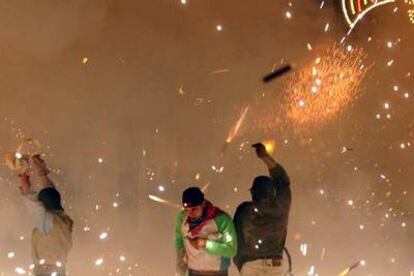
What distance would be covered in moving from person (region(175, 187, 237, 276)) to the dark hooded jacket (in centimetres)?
17

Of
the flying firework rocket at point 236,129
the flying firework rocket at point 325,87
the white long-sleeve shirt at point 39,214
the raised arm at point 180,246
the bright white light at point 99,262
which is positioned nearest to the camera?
the white long-sleeve shirt at point 39,214

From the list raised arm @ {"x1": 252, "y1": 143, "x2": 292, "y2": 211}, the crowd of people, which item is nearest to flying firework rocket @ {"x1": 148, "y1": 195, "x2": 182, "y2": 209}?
the crowd of people

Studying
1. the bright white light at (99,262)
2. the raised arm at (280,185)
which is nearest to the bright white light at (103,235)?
the bright white light at (99,262)

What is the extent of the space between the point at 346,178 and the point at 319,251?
1155 millimetres

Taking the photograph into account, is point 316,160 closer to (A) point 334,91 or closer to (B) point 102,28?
(A) point 334,91

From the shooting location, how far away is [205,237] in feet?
14.6

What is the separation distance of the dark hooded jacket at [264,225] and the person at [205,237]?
0.17m

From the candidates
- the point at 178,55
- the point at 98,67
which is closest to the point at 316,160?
the point at 178,55

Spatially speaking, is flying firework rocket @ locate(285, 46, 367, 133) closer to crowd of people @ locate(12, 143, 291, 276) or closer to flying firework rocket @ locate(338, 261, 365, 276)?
flying firework rocket @ locate(338, 261, 365, 276)

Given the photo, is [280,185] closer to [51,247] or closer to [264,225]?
[264,225]

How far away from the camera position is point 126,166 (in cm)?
688

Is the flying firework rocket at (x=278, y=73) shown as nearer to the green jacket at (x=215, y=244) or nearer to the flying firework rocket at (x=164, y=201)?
the flying firework rocket at (x=164, y=201)

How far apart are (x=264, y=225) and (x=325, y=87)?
4.34 metres

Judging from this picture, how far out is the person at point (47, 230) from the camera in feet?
14.4
